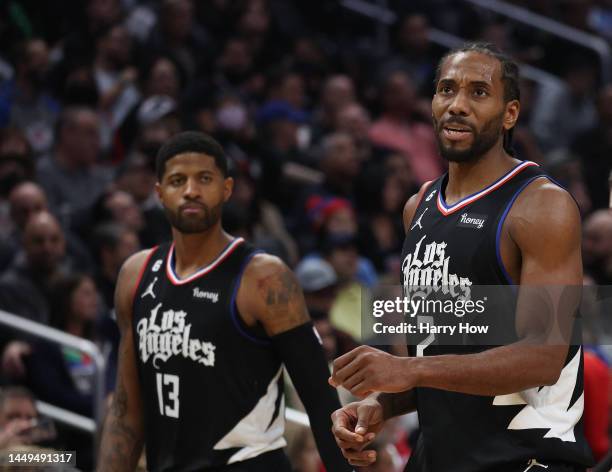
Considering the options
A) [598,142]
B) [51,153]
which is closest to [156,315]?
[51,153]

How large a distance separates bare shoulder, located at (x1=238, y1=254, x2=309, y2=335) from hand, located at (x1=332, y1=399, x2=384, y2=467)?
0.91 meters

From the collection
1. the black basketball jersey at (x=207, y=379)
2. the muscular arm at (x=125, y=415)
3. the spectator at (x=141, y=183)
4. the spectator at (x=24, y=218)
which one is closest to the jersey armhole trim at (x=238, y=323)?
the black basketball jersey at (x=207, y=379)

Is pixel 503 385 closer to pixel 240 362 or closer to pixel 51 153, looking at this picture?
pixel 240 362

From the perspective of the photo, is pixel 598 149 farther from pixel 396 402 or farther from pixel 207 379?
pixel 396 402

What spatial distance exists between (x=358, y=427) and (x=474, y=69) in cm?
111

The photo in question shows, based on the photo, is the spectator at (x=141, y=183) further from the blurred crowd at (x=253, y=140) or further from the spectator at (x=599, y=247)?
the spectator at (x=599, y=247)

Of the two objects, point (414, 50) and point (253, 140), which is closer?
point (253, 140)

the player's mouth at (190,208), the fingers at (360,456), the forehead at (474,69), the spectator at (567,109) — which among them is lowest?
the fingers at (360,456)

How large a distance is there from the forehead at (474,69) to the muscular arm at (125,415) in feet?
5.82

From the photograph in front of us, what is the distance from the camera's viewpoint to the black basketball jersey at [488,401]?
11.6 ft

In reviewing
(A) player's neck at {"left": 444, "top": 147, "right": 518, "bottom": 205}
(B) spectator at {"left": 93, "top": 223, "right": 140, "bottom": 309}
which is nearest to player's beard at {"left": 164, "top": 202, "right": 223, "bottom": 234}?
(A) player's neck at {"left": 444, "top": 147, "right": 518, "bottom": 205}

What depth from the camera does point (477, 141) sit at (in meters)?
3.65

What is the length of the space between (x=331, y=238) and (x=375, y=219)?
1268 mm

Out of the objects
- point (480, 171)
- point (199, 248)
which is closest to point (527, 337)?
point (480, 171)
